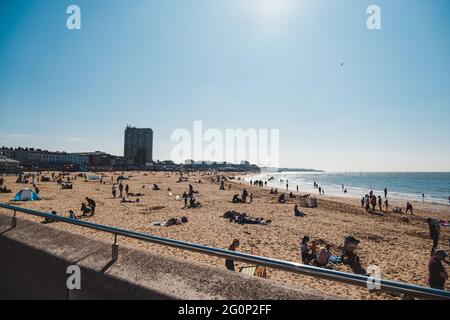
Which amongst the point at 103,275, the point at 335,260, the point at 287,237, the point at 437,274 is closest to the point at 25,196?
the point at 287,237

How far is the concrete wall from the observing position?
207 cm

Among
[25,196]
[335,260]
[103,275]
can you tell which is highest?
[103,275]

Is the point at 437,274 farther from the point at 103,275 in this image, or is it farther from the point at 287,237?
the point at 103,275

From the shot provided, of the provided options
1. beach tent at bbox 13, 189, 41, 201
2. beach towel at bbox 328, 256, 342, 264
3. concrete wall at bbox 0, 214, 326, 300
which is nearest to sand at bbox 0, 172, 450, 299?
beach towel at bbox 328, 256, 342, 264

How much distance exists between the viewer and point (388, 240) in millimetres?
15797

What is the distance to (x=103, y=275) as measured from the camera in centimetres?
237

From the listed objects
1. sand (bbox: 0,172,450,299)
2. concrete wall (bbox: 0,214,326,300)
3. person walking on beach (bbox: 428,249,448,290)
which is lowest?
sand (bbox: 0,172,450,299)

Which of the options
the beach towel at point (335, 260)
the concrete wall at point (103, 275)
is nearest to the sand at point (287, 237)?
the beach towel at point (335, 260)

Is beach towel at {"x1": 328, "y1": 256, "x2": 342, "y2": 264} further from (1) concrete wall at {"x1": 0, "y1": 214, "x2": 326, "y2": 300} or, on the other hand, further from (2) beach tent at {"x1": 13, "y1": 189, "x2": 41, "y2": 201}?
(2) beach tent at {"x1": 13, "y1": 189, "x2": 41, "y2": 201}

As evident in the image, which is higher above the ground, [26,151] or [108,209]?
[26,151]

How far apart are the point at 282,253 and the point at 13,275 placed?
10.6 meters

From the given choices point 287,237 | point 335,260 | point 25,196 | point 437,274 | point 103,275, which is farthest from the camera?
point 25,196
